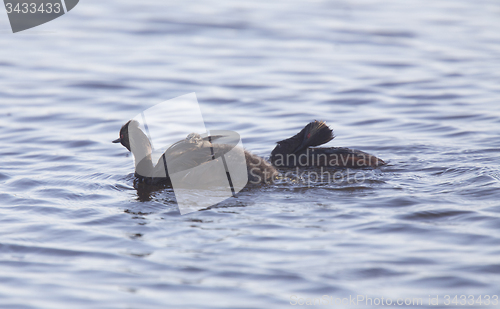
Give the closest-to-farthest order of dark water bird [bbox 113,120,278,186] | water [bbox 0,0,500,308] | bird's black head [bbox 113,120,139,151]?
water [bbox 0,0,500,308] < dark water bird [bbox 113,120,278,186] < bird's black head [bbox 113,120,139,151]

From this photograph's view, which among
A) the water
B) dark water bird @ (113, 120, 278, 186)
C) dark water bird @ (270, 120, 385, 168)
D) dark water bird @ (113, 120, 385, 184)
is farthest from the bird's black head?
dark water bird @ (270, 120, 385, 168)

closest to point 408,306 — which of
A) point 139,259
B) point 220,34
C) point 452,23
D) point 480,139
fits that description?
point 139,259

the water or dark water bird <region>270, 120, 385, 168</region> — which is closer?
the water

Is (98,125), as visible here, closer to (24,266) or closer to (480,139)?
(24,266)

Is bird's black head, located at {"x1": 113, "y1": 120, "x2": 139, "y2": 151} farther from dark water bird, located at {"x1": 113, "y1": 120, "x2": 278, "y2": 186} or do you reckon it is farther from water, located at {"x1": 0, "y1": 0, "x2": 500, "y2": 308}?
dark water bird, located at {"x1": 113, "y1": 120, "x2": 278, "y2": 186}

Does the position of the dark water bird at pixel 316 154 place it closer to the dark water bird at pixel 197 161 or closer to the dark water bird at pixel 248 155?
the dark water bird at pixel 248 155

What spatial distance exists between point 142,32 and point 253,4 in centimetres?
435

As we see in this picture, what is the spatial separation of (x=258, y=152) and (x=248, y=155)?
5.75 ft

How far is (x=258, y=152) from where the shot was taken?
8.12 m

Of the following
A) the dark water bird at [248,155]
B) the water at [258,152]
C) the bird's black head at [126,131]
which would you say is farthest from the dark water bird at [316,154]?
the bird's black head at [126,131]

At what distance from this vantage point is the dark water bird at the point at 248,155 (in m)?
6.29

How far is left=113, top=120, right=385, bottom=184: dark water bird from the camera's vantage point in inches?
248

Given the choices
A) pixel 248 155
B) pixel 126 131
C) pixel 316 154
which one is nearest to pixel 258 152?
pixel 316 154

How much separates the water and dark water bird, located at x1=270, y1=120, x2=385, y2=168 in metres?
0.30
